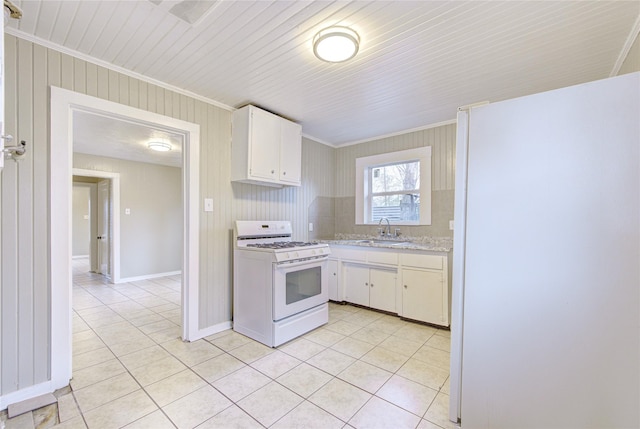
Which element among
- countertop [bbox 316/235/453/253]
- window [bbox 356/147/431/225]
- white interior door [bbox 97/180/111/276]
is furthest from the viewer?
white interior door [bbox 97/180/111/276]

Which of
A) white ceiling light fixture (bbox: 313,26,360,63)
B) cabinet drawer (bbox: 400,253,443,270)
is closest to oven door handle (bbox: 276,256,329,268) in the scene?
cabinet drawer (bbox: 400,253,443,270)

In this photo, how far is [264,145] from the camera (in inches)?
112

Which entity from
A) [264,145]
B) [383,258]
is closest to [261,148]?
[264,145]

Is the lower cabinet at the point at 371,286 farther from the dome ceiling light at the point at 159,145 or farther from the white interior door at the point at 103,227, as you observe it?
the white interior door at the point at 103,227

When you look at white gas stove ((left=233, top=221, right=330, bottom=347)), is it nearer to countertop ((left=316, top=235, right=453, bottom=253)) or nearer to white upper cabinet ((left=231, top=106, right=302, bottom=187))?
white upper cabinet ((left=231, top=106, right=302, bottom=187))

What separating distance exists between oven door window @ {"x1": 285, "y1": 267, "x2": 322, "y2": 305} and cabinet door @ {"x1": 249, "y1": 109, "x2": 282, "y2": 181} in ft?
3.51

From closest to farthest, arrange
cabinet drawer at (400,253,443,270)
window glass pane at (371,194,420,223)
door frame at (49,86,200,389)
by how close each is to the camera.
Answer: door frame at (49,86,200,389) < cabinet drawer at (400,253,443,270) < window glass pane at (371,194,420,223)

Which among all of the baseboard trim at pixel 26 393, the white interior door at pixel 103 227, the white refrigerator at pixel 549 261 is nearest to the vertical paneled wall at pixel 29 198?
the baseboard trim at pixel 26 393

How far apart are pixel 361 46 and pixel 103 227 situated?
19.9 ft

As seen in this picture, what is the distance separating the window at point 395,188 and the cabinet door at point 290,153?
3.89 ft

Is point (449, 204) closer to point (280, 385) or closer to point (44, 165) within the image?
point (280, 385)

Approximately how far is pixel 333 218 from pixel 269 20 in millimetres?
3054

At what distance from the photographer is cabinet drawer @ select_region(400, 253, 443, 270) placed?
2834 millimetres

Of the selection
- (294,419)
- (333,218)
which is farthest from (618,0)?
(333,218)
